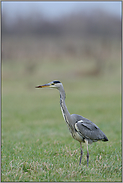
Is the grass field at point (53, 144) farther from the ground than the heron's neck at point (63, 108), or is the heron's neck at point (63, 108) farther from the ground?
the heron's neck at point (63, 108)

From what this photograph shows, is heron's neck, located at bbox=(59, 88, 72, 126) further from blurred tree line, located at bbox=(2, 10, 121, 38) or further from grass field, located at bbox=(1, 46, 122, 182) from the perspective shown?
blurred tree line, located at bbox=(2, 10, 121, 38)

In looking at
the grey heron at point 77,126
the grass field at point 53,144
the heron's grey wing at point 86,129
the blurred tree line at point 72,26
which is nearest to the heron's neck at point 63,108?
the grey heron at point 77,126

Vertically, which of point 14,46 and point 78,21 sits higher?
point 78,21

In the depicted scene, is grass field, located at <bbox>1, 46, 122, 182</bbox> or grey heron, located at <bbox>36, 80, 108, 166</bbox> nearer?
grass field, located at <bbox>1, 46, 122, 182</bbox>

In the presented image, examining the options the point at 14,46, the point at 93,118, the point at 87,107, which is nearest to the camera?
the point at 93,118

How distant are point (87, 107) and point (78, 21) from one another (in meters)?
55.9

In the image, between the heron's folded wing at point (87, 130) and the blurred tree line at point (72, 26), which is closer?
the heron's folded wing at point (87, 130)

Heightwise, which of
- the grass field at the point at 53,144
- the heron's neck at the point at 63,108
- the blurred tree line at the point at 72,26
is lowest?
the grass field at the point at 53,144

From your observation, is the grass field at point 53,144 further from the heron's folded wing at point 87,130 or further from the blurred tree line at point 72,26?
the blurred tree line at point 72,26

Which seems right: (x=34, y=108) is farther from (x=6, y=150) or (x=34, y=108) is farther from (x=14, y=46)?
(x=14, y=46)

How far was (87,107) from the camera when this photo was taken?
15484mm

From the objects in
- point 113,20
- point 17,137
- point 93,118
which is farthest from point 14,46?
point 17,137

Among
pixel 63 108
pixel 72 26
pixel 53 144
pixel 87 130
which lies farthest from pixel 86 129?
pixel 72 26

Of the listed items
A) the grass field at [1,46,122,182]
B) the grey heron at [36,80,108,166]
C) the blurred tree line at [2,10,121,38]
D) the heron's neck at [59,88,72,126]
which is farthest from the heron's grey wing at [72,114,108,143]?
the blurred tree line at [2,10,121,38]
